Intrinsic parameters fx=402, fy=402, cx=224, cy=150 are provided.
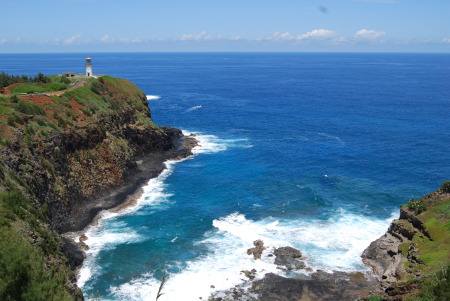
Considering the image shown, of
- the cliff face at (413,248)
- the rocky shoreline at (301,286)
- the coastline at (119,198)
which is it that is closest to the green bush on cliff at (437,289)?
the cliff face at (413,248)

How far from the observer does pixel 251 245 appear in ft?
162

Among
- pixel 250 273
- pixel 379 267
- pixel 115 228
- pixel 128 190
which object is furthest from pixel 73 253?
pixel 379 267

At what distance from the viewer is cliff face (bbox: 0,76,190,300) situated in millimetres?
34625

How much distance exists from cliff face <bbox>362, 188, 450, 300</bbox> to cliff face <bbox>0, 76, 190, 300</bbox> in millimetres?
28935

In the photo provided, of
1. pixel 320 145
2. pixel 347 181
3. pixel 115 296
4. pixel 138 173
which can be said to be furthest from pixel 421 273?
pixel 320 145

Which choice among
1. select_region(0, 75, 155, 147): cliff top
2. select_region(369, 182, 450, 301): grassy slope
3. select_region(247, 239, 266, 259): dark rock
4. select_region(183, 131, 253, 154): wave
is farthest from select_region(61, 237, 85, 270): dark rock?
select_region(183, 131, 253, 154): wave

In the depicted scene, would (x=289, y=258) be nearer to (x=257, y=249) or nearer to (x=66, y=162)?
(x=257, y=249)

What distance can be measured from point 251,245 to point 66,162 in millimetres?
30740

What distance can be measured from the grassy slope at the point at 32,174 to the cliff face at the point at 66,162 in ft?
0.38

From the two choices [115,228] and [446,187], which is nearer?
[446,187]

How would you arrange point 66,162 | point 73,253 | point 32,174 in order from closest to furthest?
point 73,253 < point 32,174 < point 66,162

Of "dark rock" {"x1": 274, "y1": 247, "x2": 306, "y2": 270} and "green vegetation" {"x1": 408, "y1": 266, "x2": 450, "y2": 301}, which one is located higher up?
"green vegetation" {"x1": 408, "y1": 266, "x2": 450, "y2": 301}

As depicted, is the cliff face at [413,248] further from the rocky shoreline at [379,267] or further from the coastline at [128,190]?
the coastline at [128,190]

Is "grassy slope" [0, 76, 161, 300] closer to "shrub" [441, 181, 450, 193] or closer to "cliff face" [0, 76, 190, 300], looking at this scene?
"cliff face" [0, 76, 190, 300]
